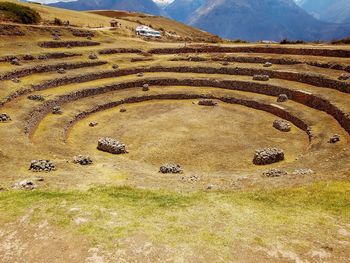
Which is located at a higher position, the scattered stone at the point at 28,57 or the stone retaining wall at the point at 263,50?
the stone retaining wall at the point at 263,50

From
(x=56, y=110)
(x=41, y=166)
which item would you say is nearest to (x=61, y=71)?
(x=56, y=110)

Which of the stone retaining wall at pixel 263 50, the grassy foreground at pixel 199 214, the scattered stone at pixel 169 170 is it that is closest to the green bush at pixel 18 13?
the stone retaining wall at pixel 263 50

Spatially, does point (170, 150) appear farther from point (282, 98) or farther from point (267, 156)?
point (282, 98)

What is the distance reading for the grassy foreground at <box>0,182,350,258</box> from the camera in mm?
14336

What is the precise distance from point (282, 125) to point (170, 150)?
46.4 ft

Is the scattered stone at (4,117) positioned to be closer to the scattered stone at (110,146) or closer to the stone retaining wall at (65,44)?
the scattered stone at (110,146)

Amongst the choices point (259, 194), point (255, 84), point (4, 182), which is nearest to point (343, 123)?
point (255, 84)

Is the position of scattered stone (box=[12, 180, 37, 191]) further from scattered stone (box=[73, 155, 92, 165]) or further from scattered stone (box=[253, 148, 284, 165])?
scattered stone (box=[253, 148, 284, 165])

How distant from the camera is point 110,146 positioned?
109 feet

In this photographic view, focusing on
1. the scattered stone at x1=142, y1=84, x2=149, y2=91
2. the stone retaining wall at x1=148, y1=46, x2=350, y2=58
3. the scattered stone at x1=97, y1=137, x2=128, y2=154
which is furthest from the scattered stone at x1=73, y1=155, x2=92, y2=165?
the stone retaining wall at x1=148, y1=46, x2=350, y2=58

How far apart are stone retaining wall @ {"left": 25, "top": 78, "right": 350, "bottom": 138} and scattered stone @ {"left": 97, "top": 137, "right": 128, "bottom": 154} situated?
295 inches

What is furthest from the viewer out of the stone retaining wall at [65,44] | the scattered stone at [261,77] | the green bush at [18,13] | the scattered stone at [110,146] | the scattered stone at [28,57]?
the green bush at [18,13]

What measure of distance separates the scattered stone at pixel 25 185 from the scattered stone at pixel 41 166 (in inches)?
111

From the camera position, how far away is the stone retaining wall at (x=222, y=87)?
3794 cm
